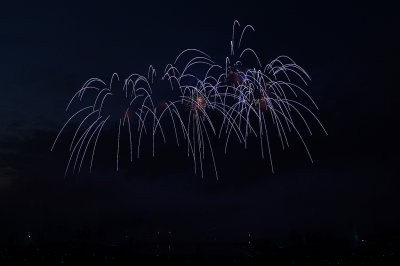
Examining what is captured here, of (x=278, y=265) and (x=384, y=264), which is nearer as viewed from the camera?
(x=278, y=265)

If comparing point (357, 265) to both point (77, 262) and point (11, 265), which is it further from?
point (11, 265)

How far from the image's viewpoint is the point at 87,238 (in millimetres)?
126250

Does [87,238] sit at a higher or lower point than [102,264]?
higher

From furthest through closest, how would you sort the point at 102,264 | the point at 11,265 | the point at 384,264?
the point at 384,264
the point at 102,264
the point at 11,265

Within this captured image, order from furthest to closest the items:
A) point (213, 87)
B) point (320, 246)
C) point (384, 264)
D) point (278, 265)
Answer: point (320, 246)
point (384, 264)
point (278, 265)
point (213, 87)

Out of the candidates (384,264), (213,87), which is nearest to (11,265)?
(213,87)

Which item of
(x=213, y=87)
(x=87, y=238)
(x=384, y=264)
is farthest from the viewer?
(x=87, y=238)

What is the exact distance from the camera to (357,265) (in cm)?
6038

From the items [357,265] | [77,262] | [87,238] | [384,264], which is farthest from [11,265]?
[87,238]

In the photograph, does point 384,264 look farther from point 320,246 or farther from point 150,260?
point 320,246

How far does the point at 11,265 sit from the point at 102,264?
10646 millimetres

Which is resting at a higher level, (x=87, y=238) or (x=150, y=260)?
(x=87, y=238)

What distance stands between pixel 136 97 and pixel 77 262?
33.2 meters

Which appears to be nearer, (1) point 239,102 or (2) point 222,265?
(1) point 239,102
